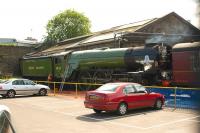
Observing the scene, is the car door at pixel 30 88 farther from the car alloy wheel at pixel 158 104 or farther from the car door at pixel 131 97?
the car door at pixel 131 97

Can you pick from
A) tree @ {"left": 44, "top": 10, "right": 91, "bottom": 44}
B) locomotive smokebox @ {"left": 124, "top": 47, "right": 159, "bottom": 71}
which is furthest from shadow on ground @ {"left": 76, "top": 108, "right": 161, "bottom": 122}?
tree @ {"left": 44, "top": 10, "right": 91, "bottom": 44}

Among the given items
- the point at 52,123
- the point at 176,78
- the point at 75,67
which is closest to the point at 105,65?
the point at 75,67

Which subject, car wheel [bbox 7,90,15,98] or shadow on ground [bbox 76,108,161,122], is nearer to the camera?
shadow on ground [bbox 76,108,161,122]

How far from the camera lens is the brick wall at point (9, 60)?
157 ft

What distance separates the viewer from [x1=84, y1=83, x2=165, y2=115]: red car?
1430cm

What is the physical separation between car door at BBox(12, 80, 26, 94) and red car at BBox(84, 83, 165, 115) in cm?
1077

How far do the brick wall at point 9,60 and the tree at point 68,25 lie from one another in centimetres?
2756

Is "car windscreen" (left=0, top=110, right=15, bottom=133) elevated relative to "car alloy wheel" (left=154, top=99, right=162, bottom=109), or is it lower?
elevated

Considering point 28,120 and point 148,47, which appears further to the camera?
point 148,47

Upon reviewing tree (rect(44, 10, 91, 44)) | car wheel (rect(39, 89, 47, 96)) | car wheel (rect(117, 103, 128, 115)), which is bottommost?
car wheel (rect(117, 103, 128, 115))

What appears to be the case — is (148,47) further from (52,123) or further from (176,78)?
(52,123)

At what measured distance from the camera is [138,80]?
22406 mm

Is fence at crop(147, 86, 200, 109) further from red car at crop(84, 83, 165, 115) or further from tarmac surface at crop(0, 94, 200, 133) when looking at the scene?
red car at crop(84, 83, 165, 115)

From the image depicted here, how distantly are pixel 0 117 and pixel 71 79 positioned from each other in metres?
26.2
